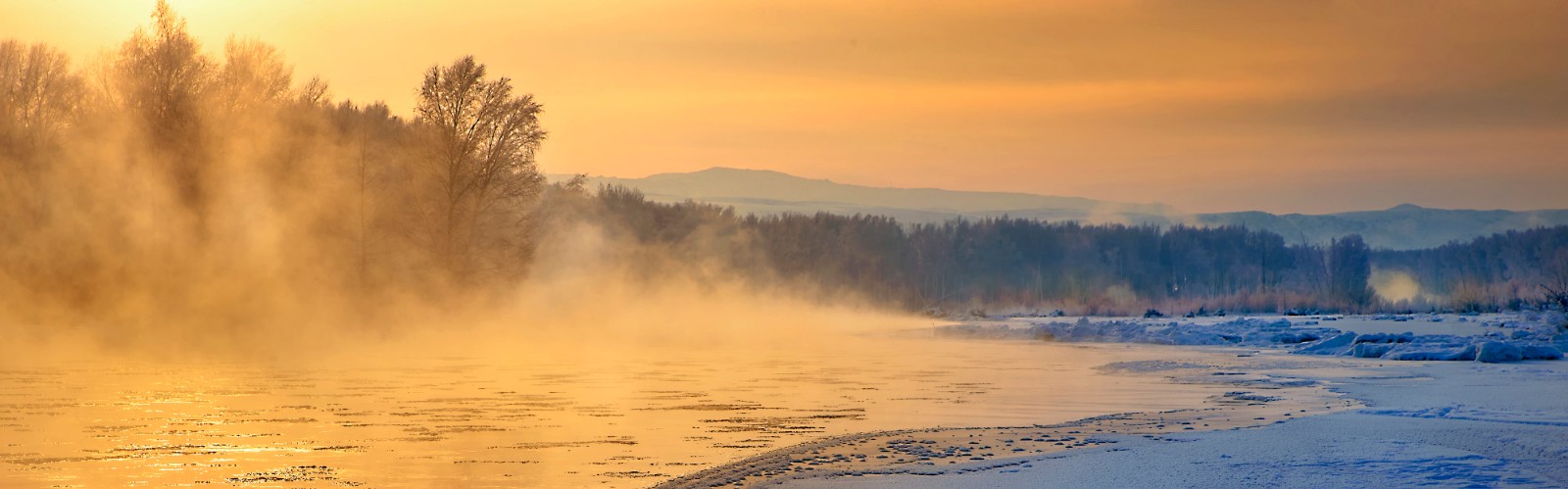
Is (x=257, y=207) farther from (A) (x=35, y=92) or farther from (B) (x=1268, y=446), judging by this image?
(B) (x=1268, y=446)

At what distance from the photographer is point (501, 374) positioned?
23234mm

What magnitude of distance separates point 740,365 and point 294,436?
12979 mm

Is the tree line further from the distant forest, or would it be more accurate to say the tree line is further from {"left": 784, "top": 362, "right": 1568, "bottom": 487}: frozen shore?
{"left": 784, "top": 362, "right": 1568, "bottom": 487}: frozen shore

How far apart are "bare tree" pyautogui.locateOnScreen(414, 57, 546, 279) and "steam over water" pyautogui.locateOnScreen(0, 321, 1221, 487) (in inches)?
758

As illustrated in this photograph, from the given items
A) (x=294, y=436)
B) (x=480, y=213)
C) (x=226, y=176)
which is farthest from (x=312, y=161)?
(x=294, y=436)

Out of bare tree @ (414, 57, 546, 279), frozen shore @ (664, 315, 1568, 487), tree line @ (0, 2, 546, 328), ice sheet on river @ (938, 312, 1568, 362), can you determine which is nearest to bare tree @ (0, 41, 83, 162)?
tree line @ (0, 2, 546, 328)

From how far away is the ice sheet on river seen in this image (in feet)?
73.4

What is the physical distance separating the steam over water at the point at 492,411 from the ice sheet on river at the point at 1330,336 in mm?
3570

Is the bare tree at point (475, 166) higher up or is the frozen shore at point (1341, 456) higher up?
the bare tree at point (475, 166)

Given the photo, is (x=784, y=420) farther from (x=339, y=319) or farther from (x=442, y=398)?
(x=339, y=319)

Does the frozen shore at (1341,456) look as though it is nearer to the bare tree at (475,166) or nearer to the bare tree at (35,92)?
the bare tree at (475,166)

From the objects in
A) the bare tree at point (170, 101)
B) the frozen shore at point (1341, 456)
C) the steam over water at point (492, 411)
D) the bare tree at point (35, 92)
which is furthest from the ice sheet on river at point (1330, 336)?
the bare tree at point (35, 92)

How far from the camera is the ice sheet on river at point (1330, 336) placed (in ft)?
73.4

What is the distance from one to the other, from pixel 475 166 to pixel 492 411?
33.7 metres
